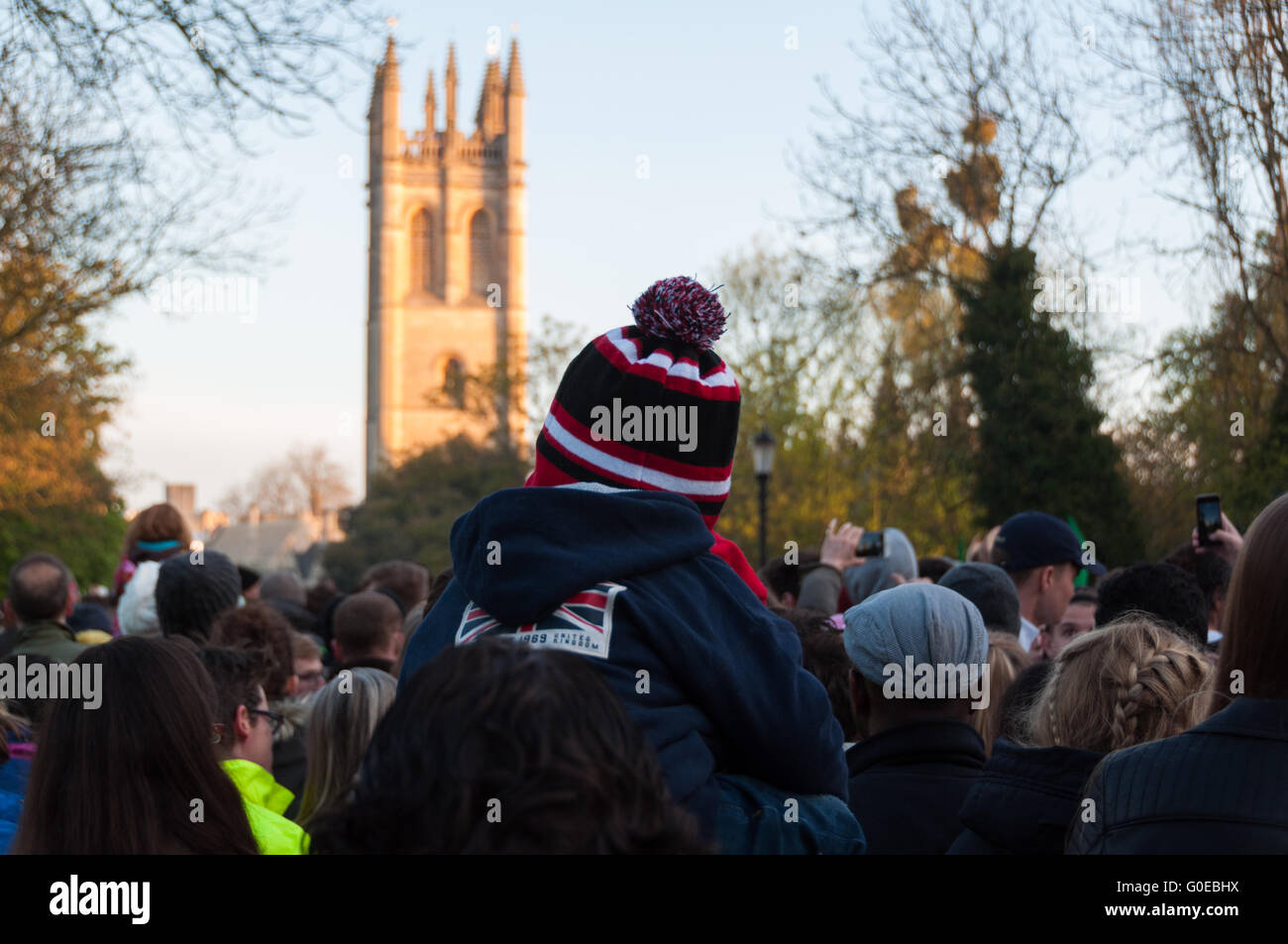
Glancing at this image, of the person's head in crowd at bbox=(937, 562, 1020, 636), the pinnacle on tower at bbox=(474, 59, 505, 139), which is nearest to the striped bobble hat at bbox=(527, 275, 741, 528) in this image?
the person's head in crowd at bbox=(937, 562, 1020, 636)

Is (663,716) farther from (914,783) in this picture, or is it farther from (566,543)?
(914,783)

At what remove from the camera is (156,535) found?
23.8 ft

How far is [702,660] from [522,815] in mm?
772

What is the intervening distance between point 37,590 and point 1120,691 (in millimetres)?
4979

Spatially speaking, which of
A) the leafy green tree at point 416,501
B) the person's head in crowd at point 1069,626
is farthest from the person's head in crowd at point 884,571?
the leafy green tree at point 416,501

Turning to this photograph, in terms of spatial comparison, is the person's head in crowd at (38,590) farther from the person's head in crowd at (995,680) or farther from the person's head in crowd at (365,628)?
the person's head in crowd at (995,680)

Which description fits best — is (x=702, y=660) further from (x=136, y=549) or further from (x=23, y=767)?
(x=136, y=549)

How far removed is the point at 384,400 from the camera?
85.9 meters

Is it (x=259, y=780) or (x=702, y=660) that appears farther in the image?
(x=259, y=780)

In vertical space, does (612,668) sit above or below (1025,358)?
below

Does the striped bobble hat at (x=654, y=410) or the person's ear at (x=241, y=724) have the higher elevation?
the striped bobble hat at (x=654, y=410)

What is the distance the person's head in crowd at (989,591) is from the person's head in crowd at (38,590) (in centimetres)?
387

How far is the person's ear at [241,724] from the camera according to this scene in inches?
155
